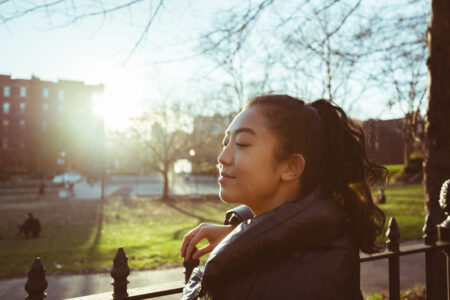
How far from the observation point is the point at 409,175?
37938mm

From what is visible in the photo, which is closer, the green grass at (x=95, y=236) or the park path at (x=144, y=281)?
the park path at (x=144, y=281)

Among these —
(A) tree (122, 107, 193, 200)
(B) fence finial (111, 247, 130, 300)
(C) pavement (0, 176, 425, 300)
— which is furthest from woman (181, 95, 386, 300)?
(A) tree (122, 107, 193, 200)

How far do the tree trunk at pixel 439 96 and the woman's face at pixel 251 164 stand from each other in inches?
119

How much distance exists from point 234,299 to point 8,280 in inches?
338

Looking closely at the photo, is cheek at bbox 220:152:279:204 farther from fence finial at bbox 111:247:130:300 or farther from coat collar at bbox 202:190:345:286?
fence finial at bbox 111:247:130:300

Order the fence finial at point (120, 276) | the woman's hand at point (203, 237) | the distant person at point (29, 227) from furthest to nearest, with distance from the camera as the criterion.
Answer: the distant person at point (29, 227)
the fence finial at point (120, 276)
the woman's hand at point (203, 237)

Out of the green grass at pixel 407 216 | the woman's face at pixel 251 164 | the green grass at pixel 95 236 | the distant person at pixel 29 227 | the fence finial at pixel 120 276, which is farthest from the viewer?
the distant person at pixel 29 227

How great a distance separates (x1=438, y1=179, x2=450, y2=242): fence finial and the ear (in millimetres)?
1731

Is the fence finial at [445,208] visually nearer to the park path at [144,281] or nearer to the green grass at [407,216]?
the park path at [144,281]

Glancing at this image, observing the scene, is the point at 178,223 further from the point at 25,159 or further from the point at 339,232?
Result: the point at 25,159

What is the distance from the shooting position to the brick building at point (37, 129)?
49.5 m

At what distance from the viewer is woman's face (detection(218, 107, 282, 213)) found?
125 cm

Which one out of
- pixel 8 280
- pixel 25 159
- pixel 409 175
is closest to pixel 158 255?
pixel 8 280

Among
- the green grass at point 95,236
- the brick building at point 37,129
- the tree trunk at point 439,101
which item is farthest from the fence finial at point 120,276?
the brick building at point 37,129
